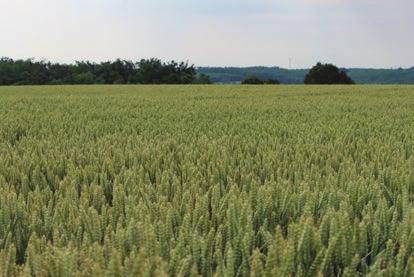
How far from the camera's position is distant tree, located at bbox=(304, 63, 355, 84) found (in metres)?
60.8

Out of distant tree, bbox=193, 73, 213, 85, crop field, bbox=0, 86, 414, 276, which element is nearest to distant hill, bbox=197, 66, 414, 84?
distant tree, bbox=193, 73, 213, 85

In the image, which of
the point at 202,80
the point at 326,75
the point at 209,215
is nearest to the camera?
the point at 209,215

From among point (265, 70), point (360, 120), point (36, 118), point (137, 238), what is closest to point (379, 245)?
point (137, 238)

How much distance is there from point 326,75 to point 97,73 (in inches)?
1000

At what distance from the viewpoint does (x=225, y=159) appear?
2760 millimetres

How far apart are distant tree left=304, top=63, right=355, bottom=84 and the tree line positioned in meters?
13.0

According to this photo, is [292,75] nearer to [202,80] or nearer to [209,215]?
[202,80]

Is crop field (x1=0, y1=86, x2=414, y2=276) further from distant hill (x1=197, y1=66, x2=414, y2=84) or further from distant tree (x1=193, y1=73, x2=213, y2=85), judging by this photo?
distant hill (x1=197, y1=66, x2=414, y2=84)

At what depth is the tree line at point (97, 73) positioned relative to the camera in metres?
58.0

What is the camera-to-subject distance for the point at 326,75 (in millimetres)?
61094

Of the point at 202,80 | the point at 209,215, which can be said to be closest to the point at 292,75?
the point at 202,80

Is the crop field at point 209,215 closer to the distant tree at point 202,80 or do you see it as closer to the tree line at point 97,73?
the tree line at point 97,73

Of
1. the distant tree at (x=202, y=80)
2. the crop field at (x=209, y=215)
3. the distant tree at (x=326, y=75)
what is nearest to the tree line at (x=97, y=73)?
the distant tree at (x=202, y=80)

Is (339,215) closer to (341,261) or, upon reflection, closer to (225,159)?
(341,261)
